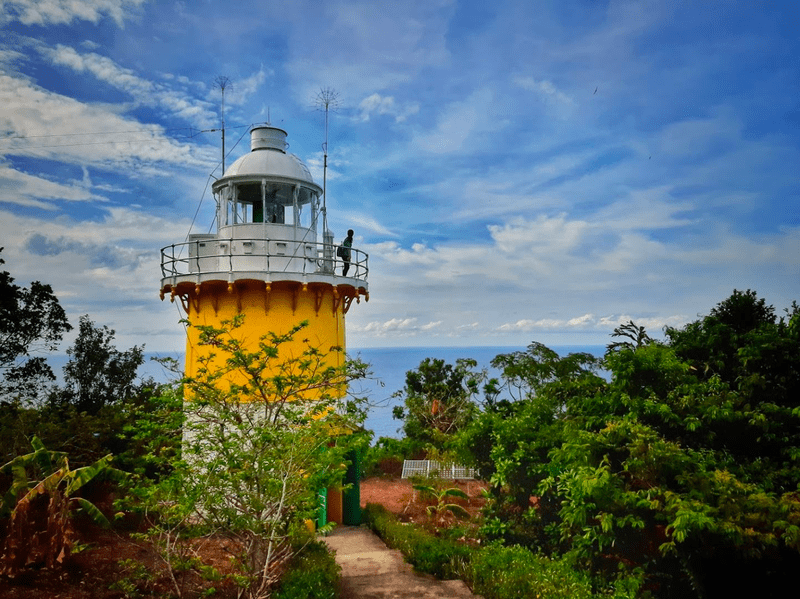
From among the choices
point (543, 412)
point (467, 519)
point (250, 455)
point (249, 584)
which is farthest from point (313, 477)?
point (467, 519)

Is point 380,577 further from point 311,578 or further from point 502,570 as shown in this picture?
point 502,570

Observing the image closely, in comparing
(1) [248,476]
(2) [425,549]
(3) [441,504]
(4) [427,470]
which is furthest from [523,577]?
(4) [427,470]

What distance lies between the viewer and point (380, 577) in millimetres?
13477

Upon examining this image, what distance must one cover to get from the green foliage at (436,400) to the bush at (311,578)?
40.1 ft

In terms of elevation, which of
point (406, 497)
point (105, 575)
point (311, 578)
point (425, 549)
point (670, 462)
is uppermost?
point (670, 462)

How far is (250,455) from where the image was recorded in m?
10.5

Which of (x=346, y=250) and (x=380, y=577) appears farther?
(x=346, y=250)

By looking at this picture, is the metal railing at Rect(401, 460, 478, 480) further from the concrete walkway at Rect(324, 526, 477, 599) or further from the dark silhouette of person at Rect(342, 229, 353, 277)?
the dark silhouette of person at Rect(342, 229, 353, 277)

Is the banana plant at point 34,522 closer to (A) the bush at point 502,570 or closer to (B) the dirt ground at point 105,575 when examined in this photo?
(B) the dirt ground at point 105,575

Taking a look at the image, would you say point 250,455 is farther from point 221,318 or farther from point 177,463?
point 221,318

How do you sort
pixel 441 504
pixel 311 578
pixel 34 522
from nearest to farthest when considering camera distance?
pixel 34 522 < pixel 311 578 < pixel 441 504

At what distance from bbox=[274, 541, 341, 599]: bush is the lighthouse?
5.10m

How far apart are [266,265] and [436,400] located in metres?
14.2

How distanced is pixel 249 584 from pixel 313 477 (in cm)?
202
